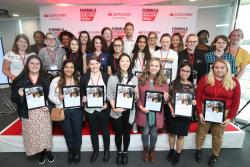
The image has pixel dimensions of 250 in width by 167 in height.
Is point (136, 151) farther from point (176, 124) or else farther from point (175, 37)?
point (175, 37)

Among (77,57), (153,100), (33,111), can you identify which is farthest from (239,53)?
(33,111)

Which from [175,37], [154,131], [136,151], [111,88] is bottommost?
[136,151]

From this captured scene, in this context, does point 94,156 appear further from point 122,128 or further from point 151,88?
point 151,88

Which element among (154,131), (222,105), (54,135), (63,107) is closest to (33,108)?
(63,107)

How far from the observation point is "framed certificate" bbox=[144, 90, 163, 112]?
2.50 metres

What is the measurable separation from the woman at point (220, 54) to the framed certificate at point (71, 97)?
2.23 metres

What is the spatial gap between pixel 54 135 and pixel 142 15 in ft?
13.1

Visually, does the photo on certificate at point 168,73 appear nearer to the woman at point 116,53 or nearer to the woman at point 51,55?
the woman at point 116,53

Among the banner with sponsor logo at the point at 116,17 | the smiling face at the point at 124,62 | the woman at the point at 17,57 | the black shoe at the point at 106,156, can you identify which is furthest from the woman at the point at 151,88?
the banner with sponsor logo at the point at 116,17

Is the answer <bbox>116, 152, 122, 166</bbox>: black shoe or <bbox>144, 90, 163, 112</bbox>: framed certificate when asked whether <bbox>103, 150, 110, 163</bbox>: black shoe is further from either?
<bbox>144, 90, 163, 112</bbox>: framed certificate

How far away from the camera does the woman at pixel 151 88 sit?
2533 mm

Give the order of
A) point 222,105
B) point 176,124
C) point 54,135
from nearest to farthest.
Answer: point 222,105, point 176,124, point 54,135

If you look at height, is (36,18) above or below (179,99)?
above

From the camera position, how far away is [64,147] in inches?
121
